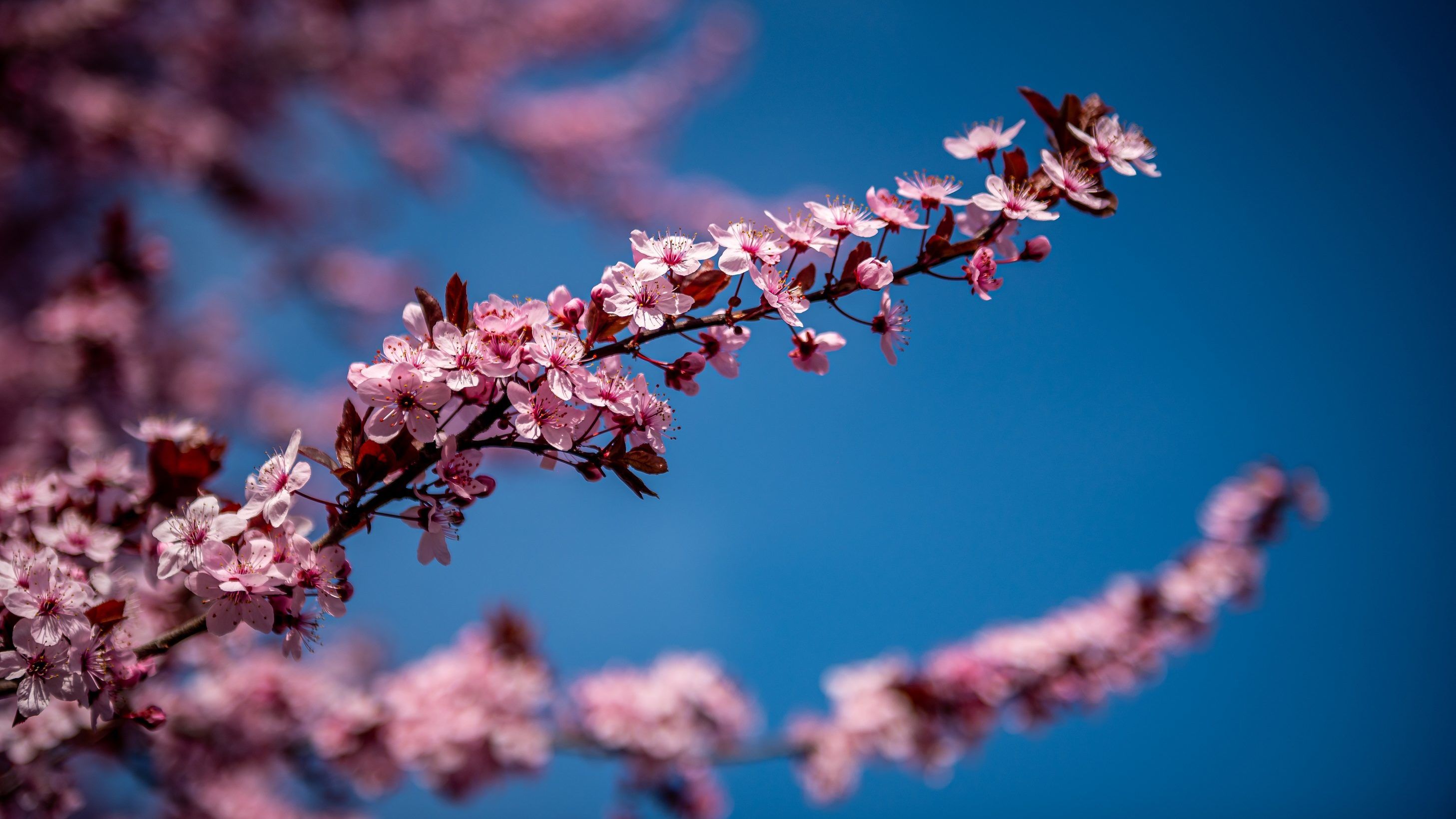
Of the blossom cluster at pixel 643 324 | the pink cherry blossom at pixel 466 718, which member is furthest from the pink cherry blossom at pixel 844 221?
the pink cherry blossom at pixel 466 718

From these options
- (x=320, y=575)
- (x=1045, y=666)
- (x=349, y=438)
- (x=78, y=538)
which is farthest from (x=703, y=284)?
(x=1045, y=666)

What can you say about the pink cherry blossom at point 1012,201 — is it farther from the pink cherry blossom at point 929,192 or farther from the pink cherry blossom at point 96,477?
the pink cherry blossom at point 96,477

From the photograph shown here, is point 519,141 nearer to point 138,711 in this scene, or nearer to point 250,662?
point 250,662

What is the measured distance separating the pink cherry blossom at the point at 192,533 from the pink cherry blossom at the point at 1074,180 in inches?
58.7

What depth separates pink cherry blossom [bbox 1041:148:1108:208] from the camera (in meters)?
1.24

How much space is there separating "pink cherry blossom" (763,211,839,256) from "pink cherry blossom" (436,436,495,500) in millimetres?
629

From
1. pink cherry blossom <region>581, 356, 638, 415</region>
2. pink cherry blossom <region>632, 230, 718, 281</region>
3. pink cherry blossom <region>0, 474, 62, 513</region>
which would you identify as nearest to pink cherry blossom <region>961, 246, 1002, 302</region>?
pink cherry blossom <region>632, 230, 718, 281</region>

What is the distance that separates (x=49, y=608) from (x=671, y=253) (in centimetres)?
115

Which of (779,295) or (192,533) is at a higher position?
(779,295)

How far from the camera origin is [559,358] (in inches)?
41.5

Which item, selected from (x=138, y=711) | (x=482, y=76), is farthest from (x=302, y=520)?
(x=482, y=76)

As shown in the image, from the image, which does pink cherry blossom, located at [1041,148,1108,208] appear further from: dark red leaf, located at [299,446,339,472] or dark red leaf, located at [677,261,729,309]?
dark red leaf, located at [299,446,339,472]

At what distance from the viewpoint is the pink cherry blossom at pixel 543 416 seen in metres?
1.03

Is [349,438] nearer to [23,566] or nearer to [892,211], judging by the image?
[23,566]
